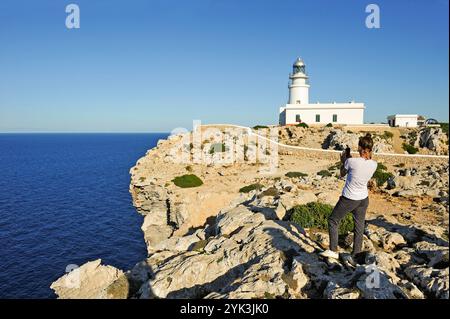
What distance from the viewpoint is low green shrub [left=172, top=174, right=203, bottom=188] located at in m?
28.0

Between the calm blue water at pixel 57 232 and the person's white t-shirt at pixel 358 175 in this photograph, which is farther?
the calm blue water at pixel 57 232

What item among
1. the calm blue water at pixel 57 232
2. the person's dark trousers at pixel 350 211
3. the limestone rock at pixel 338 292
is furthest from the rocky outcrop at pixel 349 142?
the limestone rock at pixel 338 292

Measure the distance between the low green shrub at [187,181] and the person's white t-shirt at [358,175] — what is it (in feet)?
70.2

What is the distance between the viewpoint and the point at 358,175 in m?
7.27

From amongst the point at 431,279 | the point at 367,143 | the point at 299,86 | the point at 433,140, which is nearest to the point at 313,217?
the point at 431,279

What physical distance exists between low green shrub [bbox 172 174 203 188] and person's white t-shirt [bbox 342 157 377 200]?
842 inches

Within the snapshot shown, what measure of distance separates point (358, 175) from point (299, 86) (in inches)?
2370

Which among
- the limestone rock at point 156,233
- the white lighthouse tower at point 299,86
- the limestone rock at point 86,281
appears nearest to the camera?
the limestone rock at point 86,281

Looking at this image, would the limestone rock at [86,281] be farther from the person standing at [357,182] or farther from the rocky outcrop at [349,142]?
the rocky outcrop at [349,142]

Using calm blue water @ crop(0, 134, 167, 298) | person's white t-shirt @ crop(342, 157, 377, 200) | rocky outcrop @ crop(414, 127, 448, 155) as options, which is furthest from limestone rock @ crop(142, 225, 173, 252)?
rocky outcrop @ crop(414, 127, 448, 155)

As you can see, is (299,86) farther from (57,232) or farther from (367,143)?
(367,143)

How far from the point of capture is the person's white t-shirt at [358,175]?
7.20 metres

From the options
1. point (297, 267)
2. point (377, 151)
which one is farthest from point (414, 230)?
point (377, 151)

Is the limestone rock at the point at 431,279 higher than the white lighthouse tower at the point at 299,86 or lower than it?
lower
